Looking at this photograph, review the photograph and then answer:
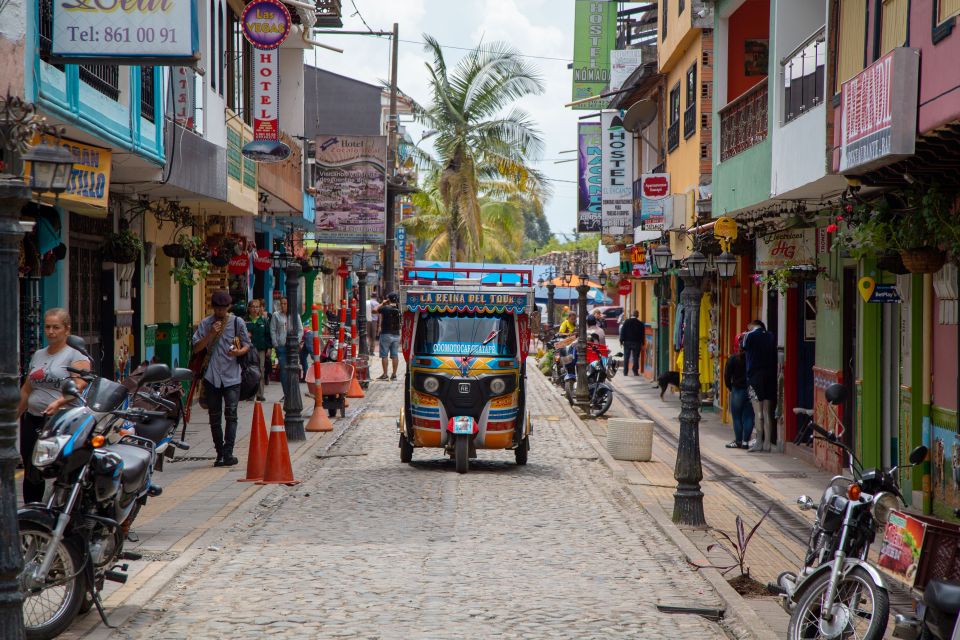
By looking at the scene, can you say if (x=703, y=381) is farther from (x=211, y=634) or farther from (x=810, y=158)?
(x=211, y=634)

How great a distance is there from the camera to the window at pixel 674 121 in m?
26.7

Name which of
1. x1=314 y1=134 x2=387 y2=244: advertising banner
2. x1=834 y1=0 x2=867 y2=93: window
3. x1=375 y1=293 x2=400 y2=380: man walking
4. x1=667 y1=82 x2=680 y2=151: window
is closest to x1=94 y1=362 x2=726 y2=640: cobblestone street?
x1=834 y1=0 x2=867 y2=93: window

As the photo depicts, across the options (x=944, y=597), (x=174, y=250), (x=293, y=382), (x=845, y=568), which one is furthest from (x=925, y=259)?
(x=174, y=250)

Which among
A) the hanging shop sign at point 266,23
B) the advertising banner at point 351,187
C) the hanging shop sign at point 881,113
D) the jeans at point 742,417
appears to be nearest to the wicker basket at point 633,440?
the jeans at point 742,417

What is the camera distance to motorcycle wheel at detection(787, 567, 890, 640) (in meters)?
6.07

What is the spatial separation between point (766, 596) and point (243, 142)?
15035mm

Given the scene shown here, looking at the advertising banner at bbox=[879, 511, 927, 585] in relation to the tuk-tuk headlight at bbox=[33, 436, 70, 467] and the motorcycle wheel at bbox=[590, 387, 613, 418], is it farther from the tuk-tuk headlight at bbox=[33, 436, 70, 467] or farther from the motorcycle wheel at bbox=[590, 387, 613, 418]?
the motorcycle wheel at bbox=[590, 387, 613, 418]

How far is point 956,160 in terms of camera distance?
401 inches

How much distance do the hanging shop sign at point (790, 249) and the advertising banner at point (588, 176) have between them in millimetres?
18304

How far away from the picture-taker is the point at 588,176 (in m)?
37.2

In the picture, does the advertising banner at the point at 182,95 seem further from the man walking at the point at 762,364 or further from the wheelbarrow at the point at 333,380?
the man walking at the point at 762,364

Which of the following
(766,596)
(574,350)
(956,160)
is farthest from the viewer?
(574,350)

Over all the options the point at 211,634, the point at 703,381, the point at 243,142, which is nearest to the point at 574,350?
the point at 703,381

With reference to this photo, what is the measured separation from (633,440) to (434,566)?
8.14 meters
